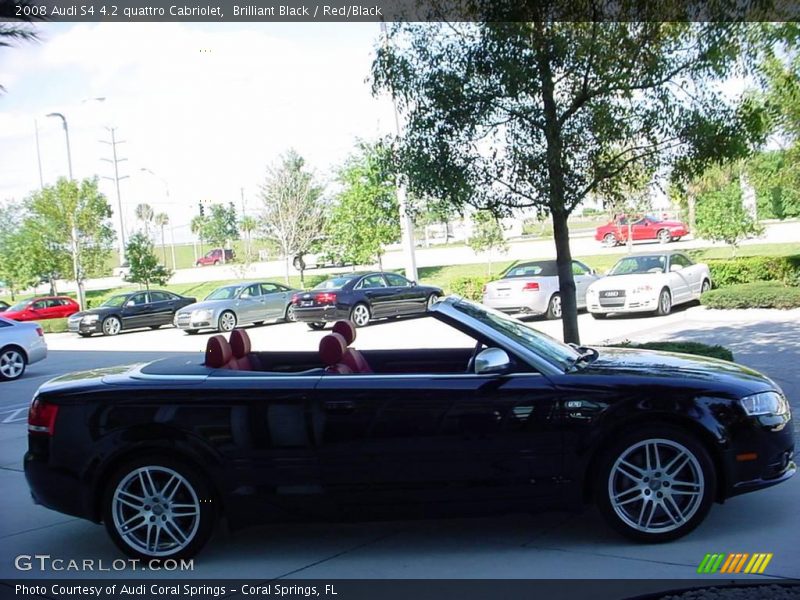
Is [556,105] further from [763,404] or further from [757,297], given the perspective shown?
[757,297]

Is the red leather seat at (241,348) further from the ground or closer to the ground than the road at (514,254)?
closer to the ground

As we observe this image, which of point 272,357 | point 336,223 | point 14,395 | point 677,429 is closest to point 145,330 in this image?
point 336,223

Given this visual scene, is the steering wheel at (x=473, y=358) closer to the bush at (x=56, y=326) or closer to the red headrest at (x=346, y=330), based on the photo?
the red headrest at (x=346, y=330)

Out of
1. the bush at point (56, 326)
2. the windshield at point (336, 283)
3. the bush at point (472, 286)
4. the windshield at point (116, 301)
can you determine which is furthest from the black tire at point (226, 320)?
the bush at point (56, 326)

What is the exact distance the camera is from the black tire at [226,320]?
25.6m

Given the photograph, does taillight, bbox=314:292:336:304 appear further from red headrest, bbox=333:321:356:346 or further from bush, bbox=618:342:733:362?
red headrest, bbox=333:321:356:346

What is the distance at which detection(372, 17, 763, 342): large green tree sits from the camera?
31.8 ft

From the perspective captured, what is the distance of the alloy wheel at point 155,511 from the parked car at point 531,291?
53.4 ft

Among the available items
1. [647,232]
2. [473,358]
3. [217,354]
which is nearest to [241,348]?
[217,354]

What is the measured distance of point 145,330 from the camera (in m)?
30.4

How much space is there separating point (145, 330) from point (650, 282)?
58.9ft

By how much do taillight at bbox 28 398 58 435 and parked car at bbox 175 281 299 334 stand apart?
19440 mm

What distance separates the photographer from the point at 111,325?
28859 millimetres

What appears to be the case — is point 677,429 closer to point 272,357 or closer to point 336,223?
point 272,357
